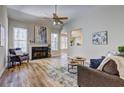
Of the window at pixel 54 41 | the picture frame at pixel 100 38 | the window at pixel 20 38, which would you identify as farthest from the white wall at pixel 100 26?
the window at pixel 20 38

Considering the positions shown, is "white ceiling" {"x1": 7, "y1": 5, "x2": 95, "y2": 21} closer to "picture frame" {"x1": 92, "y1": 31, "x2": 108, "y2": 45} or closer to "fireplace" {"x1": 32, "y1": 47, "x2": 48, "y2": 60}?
"picture frame" {"x1": 92, "y1": 31, "x2": 108, "y2": 45}

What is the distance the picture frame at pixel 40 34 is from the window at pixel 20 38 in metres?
0.82

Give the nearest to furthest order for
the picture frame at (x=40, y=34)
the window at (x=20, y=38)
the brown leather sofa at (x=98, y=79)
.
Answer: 1. the brown leather sofa at (x=98, y=79)
2. the window at (x=20, y=38)
3. the picture frame at (x=40, y=34)

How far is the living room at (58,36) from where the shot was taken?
15.2 ft

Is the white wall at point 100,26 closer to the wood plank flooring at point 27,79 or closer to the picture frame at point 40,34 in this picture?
the picture frame at point 40,34

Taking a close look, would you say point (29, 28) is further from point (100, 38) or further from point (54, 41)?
point (100, 38)

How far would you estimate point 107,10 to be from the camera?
20.8 ft

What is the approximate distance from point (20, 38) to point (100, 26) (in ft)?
16.8

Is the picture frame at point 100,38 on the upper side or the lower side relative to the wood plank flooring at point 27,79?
upper

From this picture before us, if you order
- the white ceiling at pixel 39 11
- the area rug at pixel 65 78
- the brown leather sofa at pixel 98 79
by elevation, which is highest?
the white ceiling at pixel 39 11

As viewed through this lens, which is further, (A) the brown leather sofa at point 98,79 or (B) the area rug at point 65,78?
(B) the area rug at point 65,78

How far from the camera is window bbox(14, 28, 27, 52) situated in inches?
352
